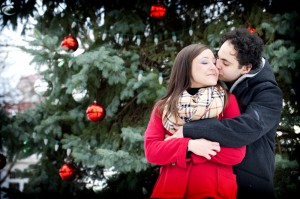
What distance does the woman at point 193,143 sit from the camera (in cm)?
169

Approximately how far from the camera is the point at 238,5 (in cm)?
428

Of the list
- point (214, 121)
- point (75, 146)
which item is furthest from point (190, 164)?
point (75, 146)

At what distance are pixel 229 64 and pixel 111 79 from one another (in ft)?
6.33

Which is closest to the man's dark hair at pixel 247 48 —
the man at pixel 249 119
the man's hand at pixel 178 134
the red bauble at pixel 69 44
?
the man at pixel 249 119

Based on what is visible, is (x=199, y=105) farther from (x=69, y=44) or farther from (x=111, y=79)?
(x=69, y=44)

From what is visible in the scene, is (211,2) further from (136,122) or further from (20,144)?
(20,144)

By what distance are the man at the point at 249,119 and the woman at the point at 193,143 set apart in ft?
0.19

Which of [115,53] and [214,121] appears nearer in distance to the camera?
[214,121]

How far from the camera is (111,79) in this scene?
3688 millimetres

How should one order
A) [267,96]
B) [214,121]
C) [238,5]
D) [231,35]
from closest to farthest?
[214,121], [267,96], [231,35], [238,5]

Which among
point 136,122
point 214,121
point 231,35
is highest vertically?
point 231,35

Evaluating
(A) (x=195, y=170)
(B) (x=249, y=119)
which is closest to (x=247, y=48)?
(B) (x=249, y=119)

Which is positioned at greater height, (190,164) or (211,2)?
(211,2)

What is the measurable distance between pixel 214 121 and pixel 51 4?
12.1 feet
